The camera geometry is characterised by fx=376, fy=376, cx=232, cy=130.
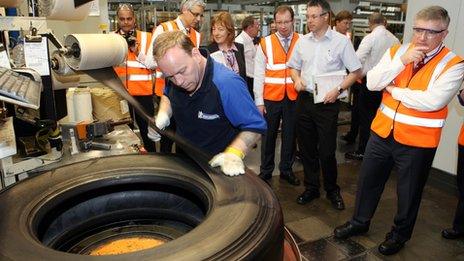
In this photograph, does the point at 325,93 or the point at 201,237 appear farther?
the point at 325,93

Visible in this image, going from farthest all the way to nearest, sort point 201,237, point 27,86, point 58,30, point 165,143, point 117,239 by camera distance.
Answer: point 58,30 < point 165,143 < point 27,86 < point 117,239 < point 201,237

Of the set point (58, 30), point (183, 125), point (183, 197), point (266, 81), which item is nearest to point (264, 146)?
point (266, 81)

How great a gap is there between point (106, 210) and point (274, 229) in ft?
2.25

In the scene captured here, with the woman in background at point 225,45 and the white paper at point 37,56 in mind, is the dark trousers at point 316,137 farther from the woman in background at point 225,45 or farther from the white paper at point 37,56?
the white paper at point 37,56

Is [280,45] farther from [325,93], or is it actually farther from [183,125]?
[183,125]

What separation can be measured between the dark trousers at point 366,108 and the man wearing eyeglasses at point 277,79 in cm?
119

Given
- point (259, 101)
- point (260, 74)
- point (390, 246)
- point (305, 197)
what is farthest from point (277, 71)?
point (390, 246)

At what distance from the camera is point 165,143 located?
2.95 meters

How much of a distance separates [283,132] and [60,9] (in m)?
1.98

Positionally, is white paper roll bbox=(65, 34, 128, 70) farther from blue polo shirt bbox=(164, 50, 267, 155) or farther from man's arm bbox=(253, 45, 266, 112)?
man's arm bbox=(253, 45, 266, 112)

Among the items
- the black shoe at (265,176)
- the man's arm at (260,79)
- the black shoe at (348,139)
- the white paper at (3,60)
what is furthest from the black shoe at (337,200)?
the white paper at (3,60)

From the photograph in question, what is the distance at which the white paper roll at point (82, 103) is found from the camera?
10.6ft

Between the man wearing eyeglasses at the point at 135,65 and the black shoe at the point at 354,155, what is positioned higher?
the man wearing eyeglasses at the point at 135,65

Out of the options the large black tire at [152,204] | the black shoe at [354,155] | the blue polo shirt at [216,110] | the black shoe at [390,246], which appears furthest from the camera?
the black shoe at [354,155]
